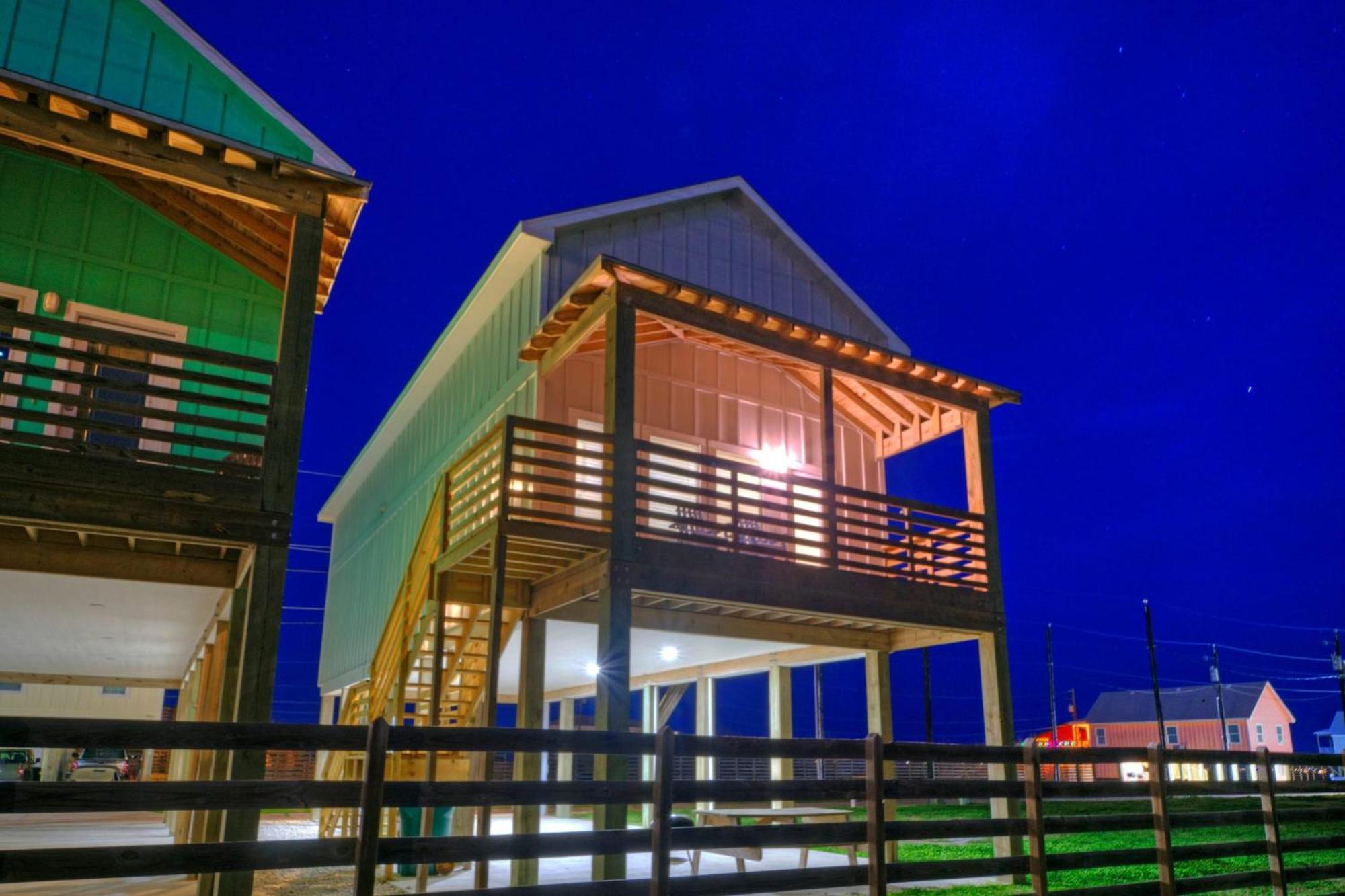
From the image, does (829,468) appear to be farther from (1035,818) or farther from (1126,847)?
(1126,847)

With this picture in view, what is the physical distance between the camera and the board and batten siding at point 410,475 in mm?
17812

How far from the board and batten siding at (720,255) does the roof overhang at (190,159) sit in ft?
17.9

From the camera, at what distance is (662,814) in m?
6.46

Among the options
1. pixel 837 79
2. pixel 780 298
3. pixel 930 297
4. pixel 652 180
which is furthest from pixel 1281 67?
pixel 780 298

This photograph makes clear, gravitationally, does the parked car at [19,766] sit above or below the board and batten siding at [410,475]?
below

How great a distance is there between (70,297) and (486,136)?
6103 inches

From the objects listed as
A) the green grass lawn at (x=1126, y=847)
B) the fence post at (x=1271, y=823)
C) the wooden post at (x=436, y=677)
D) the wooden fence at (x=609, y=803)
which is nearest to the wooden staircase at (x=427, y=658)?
the wooden post at (x=436, y=677)

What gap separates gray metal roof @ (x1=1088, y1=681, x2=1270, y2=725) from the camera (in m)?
67.6

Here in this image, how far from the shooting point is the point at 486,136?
6265 inches

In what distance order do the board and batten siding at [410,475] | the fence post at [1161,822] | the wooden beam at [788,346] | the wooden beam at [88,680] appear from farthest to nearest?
the wooden beam at [88,680]
the board and batten siding at [410,475]
the wooden beam at [788,346]
the fence post at [1161,822]

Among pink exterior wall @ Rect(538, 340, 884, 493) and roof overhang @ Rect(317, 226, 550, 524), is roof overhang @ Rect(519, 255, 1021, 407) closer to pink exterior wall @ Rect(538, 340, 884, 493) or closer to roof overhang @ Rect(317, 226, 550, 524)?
pink exterior wall @ Rect(538, 340, 884, 493)

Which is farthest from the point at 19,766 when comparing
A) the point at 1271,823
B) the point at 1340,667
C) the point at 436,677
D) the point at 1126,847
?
the point at 1340,667

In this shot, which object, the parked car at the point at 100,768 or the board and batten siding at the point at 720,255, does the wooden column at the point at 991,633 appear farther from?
the parked car at the point at 100,768

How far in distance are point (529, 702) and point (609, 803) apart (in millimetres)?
7279
